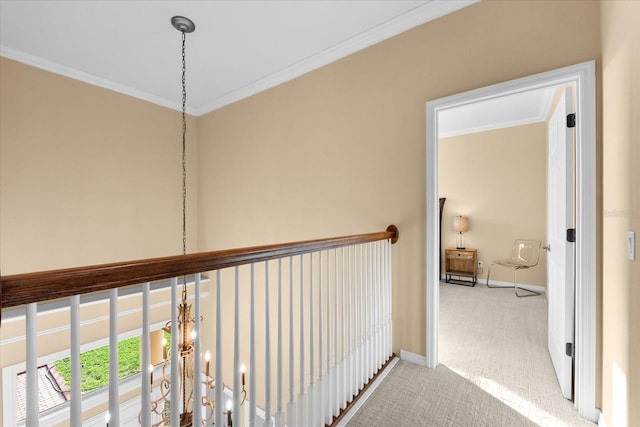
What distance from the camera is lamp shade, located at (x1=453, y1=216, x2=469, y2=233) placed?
508 cm

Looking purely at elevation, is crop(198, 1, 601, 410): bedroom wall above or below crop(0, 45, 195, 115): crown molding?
below

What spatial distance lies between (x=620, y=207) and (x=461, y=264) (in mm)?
3911

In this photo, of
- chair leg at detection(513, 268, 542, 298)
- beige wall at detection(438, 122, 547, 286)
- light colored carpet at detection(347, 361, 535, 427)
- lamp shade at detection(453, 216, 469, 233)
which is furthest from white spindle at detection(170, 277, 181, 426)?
beige wall at detection(438, 122, 547, 286)

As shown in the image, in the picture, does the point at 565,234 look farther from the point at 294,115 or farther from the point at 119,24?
the point at 119,24

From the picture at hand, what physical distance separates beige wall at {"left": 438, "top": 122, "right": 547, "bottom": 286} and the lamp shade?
18 cm

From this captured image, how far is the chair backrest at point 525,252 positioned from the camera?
455cm

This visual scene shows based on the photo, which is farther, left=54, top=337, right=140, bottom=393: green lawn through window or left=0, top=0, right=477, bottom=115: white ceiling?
left=54, top=337, right=140, bottom=393: green lawn through window

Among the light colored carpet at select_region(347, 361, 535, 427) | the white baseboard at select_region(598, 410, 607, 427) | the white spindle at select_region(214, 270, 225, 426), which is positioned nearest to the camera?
the white spindle at select_region(214, 270, 225, 426)

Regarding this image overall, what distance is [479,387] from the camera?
1945 mm

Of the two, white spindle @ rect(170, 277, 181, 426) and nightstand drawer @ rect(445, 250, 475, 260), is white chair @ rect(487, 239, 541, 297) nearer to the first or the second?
nightstand drawer @ rect(445, 250, 475, 260)

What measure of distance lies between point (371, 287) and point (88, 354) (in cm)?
355

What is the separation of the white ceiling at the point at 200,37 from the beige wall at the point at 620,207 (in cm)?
106

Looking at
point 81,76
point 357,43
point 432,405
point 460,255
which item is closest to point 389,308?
point 432,405

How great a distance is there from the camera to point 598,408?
1612 millimetres
